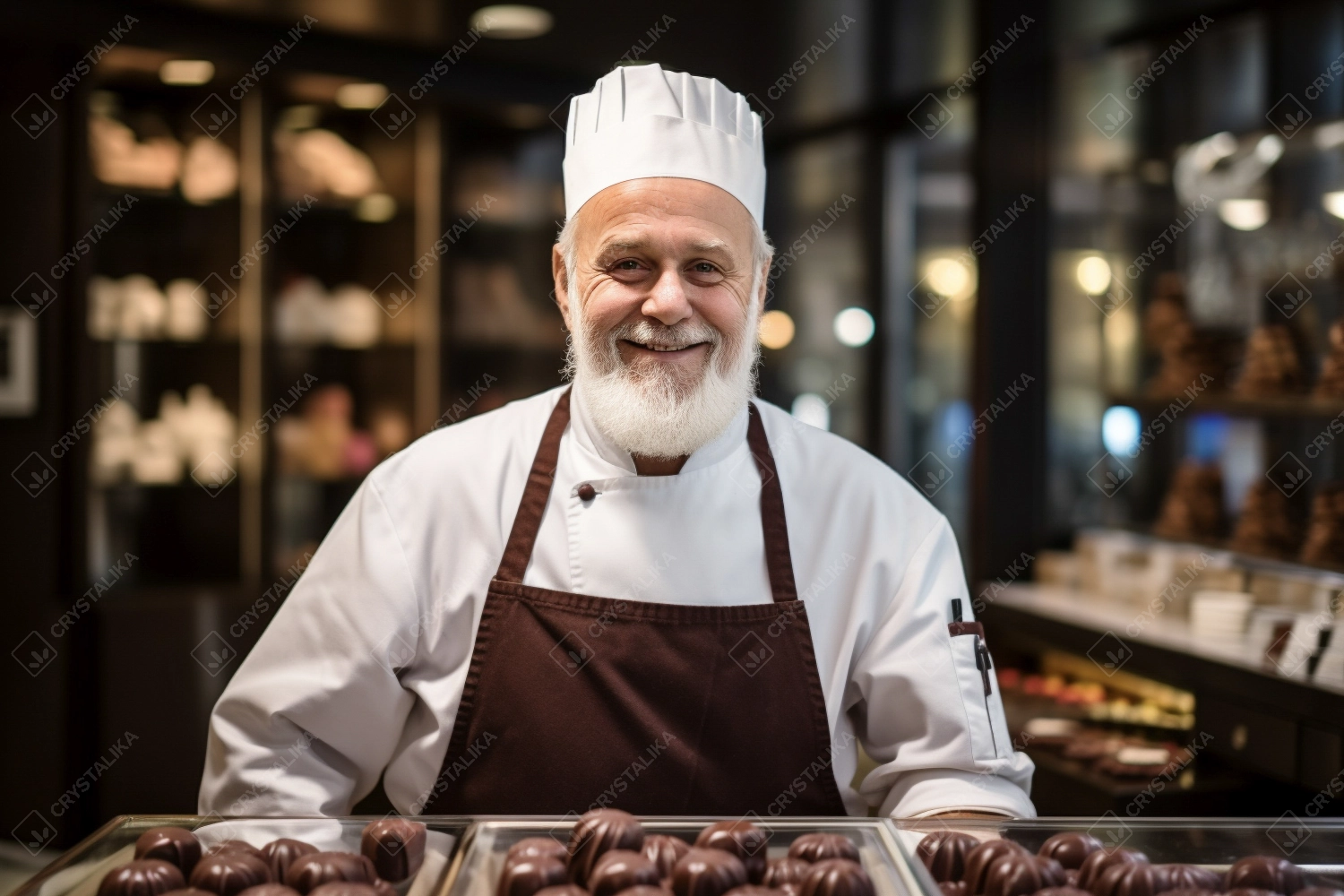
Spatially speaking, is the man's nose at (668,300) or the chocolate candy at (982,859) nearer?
the chocolate candy at (982,859)

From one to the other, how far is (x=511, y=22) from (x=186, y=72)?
108 centimetres

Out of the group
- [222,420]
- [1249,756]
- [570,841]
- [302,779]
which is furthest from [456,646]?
[222,420]

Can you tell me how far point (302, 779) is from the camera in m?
1.57

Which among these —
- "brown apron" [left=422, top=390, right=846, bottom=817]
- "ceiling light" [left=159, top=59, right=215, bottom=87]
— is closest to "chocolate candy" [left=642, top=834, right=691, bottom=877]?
"brown apron" [left=422, top=390, right=846, bottom=817]

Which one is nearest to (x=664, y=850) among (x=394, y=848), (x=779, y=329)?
(x=394, y=848)

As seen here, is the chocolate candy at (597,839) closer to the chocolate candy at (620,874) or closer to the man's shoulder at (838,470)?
the chocolate candy at (620,874)

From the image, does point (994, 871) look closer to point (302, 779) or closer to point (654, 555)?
point (654, 555)

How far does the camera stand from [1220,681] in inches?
103

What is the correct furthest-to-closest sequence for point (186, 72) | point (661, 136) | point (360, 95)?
point (360, 95), point (186, 72), point (661, 136)

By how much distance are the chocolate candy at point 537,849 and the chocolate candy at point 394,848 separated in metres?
0.08

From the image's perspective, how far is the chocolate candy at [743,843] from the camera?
1072 millimetres

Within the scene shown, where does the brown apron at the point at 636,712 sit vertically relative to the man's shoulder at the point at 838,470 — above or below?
below

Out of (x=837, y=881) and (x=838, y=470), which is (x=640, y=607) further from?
(x=837, y=881)

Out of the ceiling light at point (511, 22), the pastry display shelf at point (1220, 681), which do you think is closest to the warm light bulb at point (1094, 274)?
the pastry display shelf at point (1220, 681)
